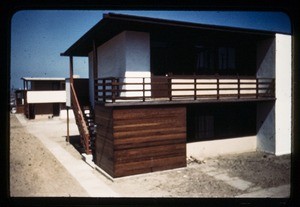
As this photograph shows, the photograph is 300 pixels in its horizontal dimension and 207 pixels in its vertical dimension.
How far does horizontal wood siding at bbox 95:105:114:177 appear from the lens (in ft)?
38.0

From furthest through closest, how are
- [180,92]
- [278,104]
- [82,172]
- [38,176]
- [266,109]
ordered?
[266,109] < [278,104] < [180,92] < [82,172] < [38,176]

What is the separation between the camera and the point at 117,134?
11.3 metres

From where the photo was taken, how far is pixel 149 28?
12.7 meters

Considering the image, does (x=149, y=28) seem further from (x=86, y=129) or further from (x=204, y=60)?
(x=86, y=129)

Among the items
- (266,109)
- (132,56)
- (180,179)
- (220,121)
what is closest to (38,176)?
(180,179)

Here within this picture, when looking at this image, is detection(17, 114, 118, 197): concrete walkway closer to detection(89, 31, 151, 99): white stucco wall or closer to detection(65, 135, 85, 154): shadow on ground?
detection(65, 135, 85, 154): shadow on ground

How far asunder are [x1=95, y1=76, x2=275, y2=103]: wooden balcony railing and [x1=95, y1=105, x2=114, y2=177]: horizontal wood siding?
2.46 ft

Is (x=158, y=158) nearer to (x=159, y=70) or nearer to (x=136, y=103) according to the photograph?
(x=136, y=103)

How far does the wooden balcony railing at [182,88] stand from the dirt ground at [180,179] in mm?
3707

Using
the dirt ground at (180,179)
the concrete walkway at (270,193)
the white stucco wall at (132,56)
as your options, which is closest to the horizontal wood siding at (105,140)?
the dirt ground at (180,179)

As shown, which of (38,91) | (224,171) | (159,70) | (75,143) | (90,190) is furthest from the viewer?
(38,91)

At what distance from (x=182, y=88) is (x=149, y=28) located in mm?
3914

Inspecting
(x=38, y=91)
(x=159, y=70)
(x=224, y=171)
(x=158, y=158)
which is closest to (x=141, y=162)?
(x=158, y=158)

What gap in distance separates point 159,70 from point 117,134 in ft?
15.3
